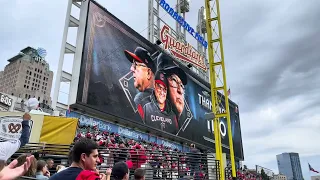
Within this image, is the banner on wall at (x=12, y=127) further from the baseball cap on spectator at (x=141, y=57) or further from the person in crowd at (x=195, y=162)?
the baseball cap on spectator at (x=141, y=57)

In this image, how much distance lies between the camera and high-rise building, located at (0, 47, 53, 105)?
284 feet

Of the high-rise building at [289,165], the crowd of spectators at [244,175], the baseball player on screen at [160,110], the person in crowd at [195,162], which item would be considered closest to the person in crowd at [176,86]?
the baseball player on screen at [160,110]

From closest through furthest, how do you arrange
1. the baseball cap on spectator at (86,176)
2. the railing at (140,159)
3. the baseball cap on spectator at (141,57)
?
the baseball cap on spectator at (86,176)
the railing at (140,159)
the baseball cap on spectator at (141,57)

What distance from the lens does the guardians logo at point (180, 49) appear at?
20750 mm

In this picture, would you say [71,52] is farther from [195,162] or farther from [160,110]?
[195,162]

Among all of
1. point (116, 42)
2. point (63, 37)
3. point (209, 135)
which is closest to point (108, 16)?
point (116, 42)

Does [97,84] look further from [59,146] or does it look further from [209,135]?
A: [209,135]

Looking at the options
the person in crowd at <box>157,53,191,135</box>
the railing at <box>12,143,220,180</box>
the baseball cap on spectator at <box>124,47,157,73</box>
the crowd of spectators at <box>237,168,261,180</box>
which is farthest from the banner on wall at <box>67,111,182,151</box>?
the crowd of spectators at <box>237,168,261,180</box>

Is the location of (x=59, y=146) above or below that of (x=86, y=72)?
below

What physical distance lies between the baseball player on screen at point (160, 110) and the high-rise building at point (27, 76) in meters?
73.5

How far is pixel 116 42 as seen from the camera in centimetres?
1562

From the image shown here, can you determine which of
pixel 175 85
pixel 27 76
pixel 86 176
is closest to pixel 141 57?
pixel 175 85

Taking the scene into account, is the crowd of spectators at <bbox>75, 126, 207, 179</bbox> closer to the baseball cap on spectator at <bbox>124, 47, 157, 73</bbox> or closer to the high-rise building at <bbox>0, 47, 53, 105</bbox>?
the baseball cap on spectator at <bbox>124, 47, 157, 73</bbox>

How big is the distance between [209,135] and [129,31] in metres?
12.1
